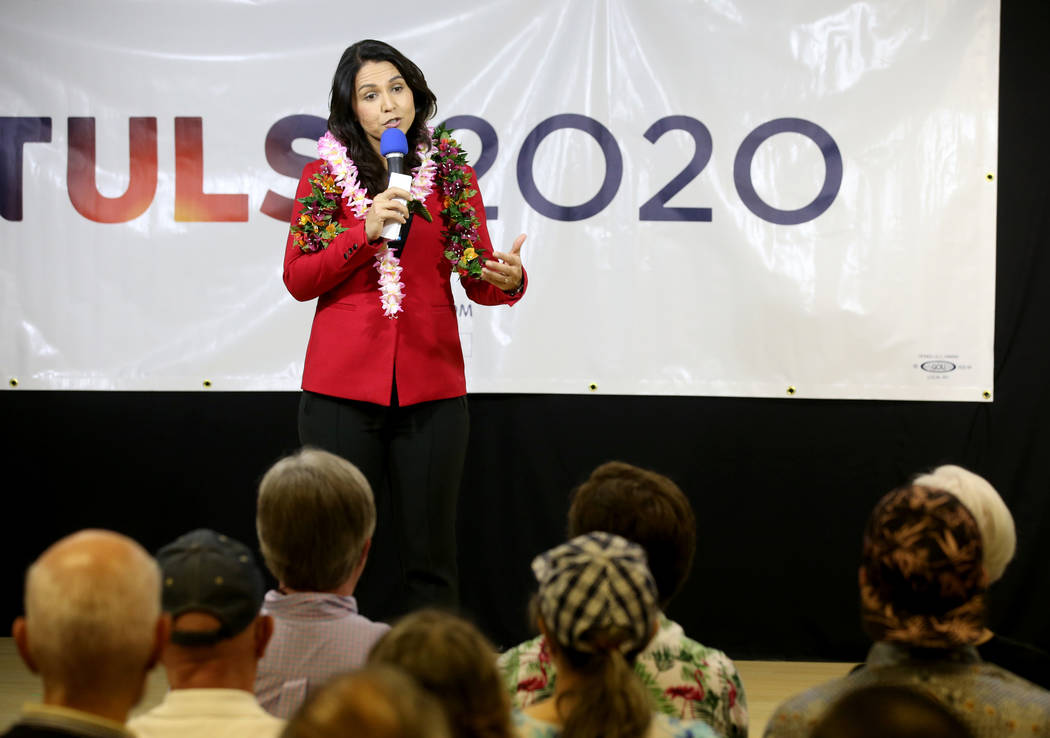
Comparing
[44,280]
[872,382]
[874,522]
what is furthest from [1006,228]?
[44,280]

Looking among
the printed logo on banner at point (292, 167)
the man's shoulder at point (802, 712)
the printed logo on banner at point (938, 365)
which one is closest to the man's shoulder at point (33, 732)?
the man's shoulder at point (802, 712)

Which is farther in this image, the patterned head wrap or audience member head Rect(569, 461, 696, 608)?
audience member head Rect(569, 461, 696, 608)

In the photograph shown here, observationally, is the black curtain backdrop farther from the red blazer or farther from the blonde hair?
the blonde hair

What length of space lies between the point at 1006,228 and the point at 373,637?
9.38 ft

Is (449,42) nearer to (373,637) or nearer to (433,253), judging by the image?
(433,253)

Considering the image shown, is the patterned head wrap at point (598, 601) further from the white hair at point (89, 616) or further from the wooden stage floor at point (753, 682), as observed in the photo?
the wooden stage floor at point (753, 682)

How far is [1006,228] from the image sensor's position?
12.1 feet

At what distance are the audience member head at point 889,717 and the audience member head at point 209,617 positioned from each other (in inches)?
29.7

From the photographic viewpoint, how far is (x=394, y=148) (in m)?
2.49

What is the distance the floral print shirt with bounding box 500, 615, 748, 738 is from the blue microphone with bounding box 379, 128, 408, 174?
1.22m

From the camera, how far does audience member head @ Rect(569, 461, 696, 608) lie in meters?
1.80

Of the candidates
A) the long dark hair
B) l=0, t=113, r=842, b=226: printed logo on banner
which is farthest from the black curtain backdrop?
the long dark hair

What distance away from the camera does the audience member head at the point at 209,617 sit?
1383 mm

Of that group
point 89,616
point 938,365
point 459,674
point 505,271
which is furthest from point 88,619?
point 938,365
